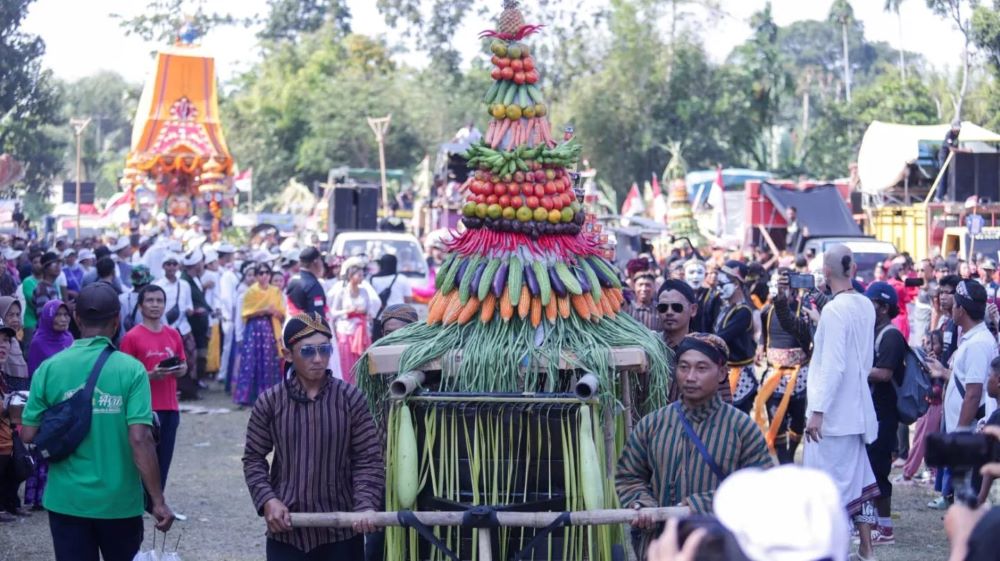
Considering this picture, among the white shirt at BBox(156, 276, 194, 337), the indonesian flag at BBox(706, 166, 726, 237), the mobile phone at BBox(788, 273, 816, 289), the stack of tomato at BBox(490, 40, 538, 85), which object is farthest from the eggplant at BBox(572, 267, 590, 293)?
the indonesian flag at BBox(706, 166, 726, 237)

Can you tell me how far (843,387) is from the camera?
8.07 m

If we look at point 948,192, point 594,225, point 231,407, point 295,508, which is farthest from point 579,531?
point 948,192

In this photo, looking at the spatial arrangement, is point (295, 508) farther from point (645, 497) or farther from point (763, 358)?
point (763, 358)

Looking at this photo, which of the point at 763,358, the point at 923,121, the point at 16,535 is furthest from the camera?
the point at 923,121

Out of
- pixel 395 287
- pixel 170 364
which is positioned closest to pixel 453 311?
pixel 170 364

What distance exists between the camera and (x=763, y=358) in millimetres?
11344

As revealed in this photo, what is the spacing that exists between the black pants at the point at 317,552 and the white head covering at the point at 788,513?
3.50 metres

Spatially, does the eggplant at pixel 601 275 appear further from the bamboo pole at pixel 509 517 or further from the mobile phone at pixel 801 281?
the mobile phone at pixel 801 281

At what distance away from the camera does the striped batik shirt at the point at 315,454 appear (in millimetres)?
5824

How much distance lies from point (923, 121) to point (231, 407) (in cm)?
3327

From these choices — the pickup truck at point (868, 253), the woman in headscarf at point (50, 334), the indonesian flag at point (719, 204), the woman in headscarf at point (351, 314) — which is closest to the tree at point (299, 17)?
the indonesian flag at point (719, 204)

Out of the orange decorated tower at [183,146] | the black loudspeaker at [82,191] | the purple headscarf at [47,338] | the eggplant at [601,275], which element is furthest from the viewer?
the black loudspeaker at [82,191]

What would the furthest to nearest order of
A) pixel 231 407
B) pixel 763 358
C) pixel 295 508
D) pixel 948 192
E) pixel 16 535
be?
1. pixel 948 192
2. pixel 231 407
3. pixel 763 358
4. pixel 16 535
5. pixel 295 508

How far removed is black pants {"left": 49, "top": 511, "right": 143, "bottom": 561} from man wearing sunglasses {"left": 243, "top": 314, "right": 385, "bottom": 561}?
2.41ft
